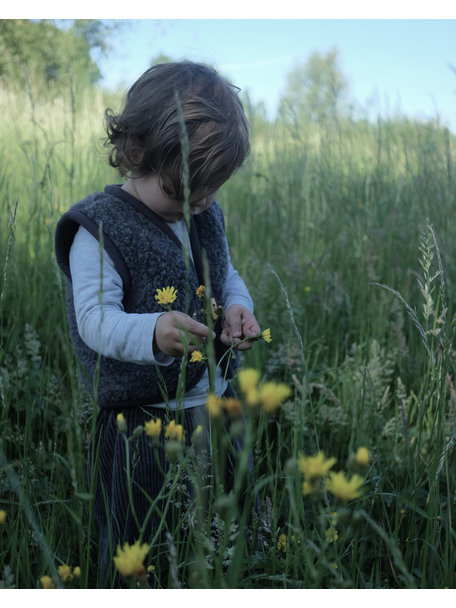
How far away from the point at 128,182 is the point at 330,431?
3.31 feet

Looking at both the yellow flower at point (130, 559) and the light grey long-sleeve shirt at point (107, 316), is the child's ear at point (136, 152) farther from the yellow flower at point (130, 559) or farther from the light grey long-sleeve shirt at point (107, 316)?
the yellow flower at point (130, 559)

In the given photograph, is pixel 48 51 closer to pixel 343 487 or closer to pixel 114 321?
pixel 114 321

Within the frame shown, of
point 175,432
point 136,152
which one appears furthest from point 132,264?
point 175,432

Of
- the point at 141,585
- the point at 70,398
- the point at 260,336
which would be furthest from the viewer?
the point at 70,398

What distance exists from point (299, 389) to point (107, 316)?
1.51ft

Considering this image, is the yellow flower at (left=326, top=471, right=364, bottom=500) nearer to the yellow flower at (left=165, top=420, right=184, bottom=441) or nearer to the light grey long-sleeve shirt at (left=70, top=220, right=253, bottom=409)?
the yellow flower at (left=165, top=420, right=184, bottom=441)

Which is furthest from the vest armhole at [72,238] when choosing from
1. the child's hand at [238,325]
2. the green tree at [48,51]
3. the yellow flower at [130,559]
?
the green tree at [48,51]

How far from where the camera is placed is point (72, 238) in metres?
1.31

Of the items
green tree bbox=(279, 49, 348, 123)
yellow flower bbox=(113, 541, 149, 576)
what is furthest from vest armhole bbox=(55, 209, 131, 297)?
green tree bbox=(279, 49, 348, 123)

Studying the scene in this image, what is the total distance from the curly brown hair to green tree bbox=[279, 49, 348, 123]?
5.93 ft

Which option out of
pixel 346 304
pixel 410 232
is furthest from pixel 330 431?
pixel 410 232

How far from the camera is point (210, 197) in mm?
1317

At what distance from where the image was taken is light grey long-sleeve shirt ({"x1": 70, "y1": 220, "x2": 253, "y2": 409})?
105 cm
